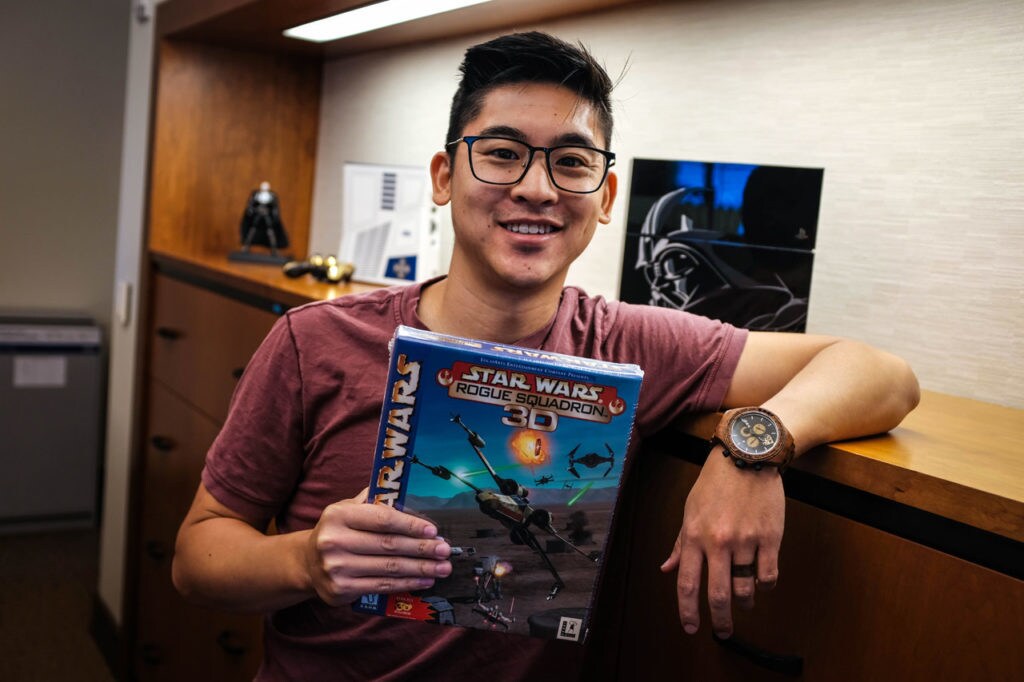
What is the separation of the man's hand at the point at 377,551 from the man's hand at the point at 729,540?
233mm

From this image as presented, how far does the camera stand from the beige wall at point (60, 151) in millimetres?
4250

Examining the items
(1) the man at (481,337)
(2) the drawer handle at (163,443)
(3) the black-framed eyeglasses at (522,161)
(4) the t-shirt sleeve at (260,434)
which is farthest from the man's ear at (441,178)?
(2) the drawer handle at (163,443)

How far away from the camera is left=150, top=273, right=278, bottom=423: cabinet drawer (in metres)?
2.06

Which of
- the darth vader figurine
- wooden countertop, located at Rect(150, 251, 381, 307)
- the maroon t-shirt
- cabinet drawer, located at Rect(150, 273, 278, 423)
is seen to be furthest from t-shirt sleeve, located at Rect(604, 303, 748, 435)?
the darth vader figurine

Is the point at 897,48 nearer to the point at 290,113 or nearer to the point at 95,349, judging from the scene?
the point at 290,113

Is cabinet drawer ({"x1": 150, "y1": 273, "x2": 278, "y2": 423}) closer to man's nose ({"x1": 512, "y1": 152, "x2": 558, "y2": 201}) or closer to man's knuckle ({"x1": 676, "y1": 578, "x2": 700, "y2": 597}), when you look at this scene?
man's nose ({"x1": 512, "y1": 152, "x2": 558, "y2": 201})

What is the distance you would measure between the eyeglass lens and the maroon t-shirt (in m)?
0.19

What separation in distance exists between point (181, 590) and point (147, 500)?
1.63 metres

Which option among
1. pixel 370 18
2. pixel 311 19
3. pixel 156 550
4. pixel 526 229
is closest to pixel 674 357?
pixel 526 229

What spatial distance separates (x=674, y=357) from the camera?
1.19 metres

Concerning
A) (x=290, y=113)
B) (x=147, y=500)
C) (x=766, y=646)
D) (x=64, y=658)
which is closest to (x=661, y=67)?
(x=766, y=646)

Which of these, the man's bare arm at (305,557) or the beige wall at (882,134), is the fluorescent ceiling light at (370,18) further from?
the man's bare arm at (305,557)

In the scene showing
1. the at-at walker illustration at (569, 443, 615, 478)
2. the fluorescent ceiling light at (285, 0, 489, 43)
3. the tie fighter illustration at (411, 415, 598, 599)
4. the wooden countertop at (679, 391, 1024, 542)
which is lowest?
the tie fighter illustration at (411, 415, 598, 599)

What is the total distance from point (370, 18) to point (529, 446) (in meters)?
1.47
